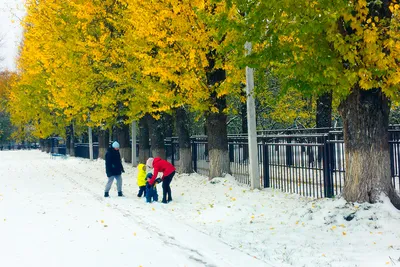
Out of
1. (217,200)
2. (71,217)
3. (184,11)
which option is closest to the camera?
(71,217)

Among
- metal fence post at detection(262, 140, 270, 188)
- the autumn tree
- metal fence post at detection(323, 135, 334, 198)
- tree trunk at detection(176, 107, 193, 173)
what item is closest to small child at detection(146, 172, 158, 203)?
metal fence post at detection(262, 140, 270, 188)

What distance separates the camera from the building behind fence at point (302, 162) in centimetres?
950

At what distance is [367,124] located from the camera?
7.52m

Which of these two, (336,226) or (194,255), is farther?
(336,226)

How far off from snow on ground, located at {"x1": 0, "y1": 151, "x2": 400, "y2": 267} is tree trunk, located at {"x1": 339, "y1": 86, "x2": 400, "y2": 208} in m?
0.31

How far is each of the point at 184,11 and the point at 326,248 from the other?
8142 millimetres

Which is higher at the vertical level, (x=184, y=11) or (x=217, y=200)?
(x=184, y=11)

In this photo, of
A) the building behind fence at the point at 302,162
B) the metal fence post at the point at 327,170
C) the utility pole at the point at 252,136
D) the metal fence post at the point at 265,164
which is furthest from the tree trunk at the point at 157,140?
the metal fence post at the point at 327,170

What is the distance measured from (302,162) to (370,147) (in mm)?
2962

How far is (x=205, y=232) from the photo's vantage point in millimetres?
7645

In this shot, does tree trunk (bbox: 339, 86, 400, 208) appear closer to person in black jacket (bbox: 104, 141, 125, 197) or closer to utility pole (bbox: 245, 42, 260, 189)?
utility pole (bbox: 245, 42, 260, 189)

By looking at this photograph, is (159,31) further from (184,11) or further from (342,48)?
(342,48)

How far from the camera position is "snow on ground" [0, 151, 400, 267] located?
5926mm

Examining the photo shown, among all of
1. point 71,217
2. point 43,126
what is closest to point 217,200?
point 71,217
